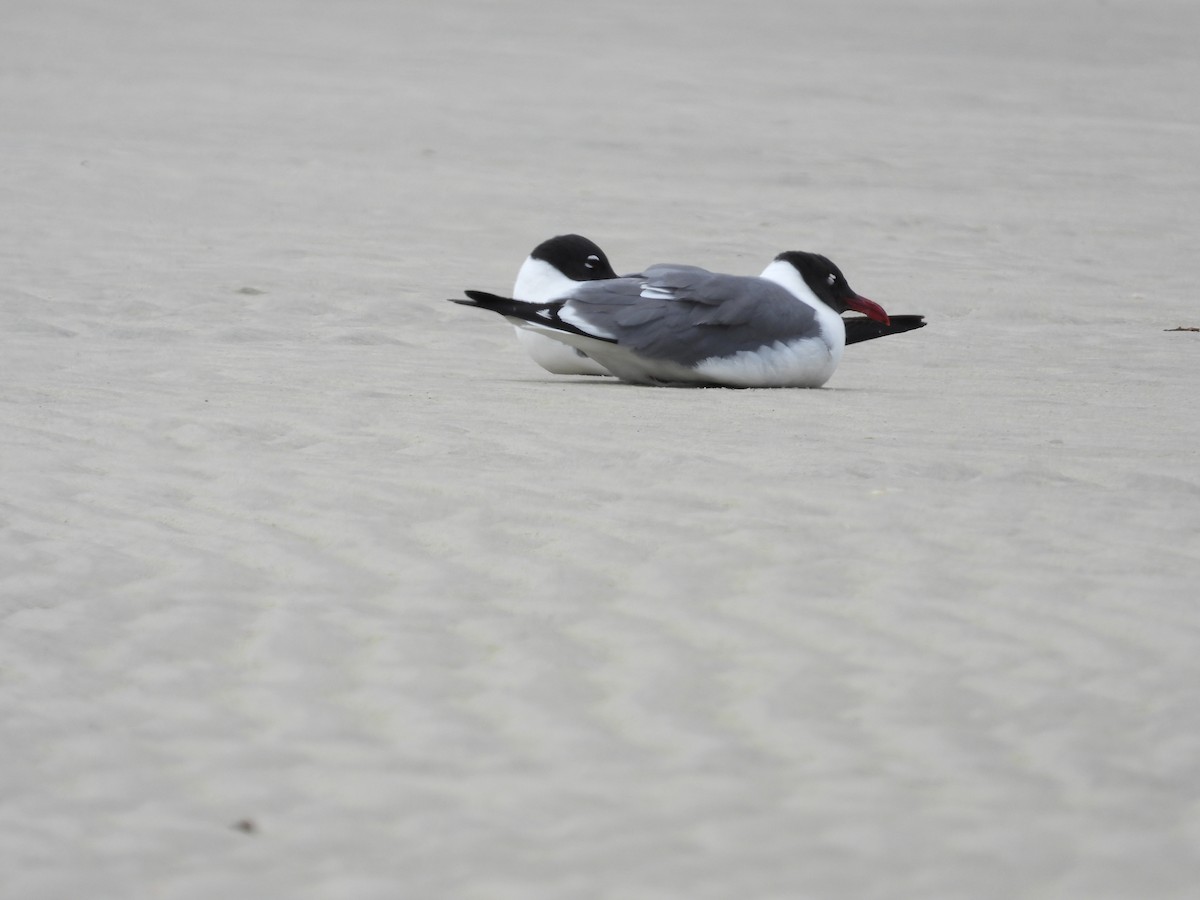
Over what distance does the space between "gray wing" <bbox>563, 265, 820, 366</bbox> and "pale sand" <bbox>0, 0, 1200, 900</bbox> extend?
25cm

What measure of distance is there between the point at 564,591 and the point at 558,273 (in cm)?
299

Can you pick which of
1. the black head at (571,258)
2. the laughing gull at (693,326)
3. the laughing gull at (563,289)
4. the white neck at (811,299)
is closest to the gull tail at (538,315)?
the laughing gull at (693,326)

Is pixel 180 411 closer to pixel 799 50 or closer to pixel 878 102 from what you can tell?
pixel 878 102

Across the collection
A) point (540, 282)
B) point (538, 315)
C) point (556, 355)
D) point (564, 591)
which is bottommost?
point (564, 591)

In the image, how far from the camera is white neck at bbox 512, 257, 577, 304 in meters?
6.75

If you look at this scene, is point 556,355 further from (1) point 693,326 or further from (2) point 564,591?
(2) point 564,591

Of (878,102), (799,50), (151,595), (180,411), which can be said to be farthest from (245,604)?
(799,50)

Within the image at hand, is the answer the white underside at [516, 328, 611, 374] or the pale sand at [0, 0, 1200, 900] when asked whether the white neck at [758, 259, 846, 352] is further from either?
the white underside at [516, 328, 611, 374]

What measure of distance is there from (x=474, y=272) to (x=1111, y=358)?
377cm

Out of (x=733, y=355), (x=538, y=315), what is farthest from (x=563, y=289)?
(x=733, y=355)

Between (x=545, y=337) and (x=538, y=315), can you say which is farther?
(x=545, y=337)

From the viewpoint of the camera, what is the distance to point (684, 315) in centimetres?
639

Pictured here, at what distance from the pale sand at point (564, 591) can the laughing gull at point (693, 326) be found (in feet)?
0.55

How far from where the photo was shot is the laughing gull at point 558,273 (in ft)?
22.2
